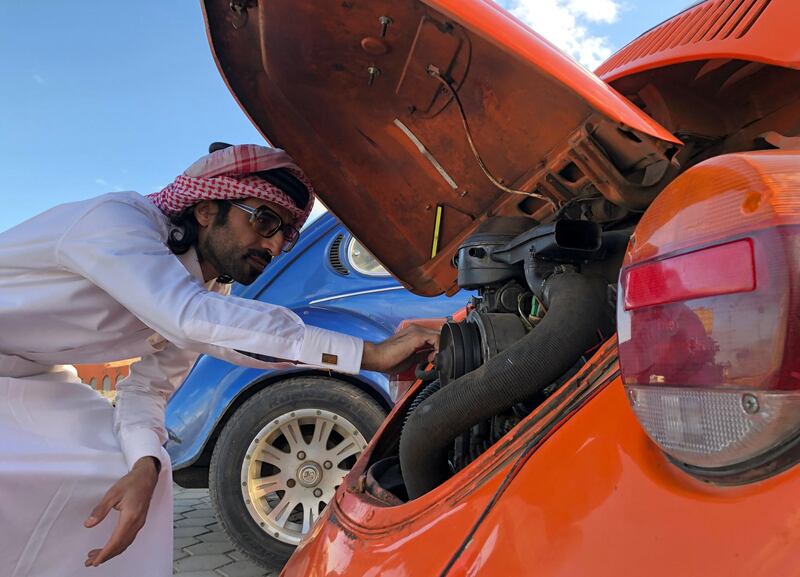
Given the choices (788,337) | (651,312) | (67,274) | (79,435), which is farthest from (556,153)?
(79,435)

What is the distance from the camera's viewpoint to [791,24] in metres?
0.95

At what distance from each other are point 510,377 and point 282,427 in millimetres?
2514

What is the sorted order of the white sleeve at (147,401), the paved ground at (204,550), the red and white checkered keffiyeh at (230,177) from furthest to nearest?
the paved ground at (204,550) → the red and white checkered keffiyeh at (230,177) → the white sleeve at (147,401)

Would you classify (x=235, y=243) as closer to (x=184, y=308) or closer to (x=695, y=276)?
(x=184, y=308)

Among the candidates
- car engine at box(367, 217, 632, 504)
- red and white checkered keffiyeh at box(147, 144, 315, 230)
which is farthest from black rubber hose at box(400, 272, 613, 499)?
red and white checkered keffiyeh at box(147, 144, 315, 230)

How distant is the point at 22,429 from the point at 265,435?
157 cm

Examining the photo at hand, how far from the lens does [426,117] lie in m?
1.60

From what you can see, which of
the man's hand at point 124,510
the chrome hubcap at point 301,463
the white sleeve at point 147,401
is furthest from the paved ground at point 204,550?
the man's hand at point 124,510

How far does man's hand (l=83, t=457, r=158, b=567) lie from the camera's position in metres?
1.47

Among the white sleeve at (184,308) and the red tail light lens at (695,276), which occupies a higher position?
the red tail light lens at (695,276)

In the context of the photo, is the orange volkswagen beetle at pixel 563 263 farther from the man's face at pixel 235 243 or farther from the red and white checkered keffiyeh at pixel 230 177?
the man's face at pixel 235 243

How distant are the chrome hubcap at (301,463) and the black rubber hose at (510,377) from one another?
2206mm

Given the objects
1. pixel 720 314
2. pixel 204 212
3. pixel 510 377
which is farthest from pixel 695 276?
pixel 204 212

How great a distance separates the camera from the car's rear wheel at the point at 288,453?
320cm
